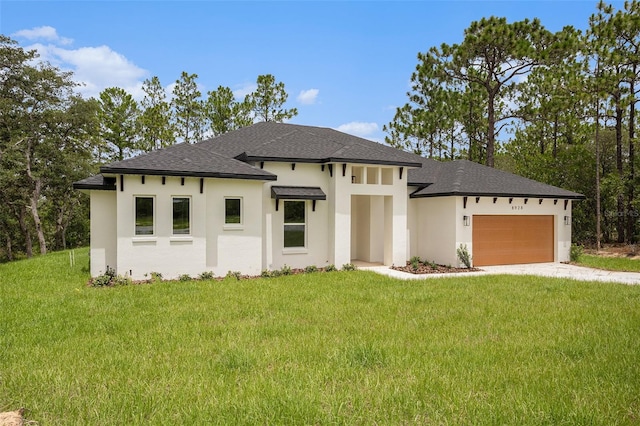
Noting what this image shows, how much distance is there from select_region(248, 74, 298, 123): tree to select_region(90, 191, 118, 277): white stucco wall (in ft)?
76.0

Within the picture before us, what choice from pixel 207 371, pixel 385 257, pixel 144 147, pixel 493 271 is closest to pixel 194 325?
pixel 207 371

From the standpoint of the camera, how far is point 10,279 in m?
12.9

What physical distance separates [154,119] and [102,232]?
73.5 feet

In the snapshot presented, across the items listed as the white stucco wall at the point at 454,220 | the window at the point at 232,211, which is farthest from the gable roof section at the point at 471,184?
the window at the point at 232,211

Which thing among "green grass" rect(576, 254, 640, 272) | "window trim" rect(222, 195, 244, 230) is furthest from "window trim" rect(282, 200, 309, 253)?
"green grass" rect(576, 254, 640, 272)

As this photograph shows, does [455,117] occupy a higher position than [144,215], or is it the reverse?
[455,117]

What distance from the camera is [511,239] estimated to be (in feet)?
56.4

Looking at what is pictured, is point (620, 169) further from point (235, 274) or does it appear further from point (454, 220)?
point (235, 274)

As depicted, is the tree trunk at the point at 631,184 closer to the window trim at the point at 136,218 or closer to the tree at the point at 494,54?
the tree at the point at 494,54

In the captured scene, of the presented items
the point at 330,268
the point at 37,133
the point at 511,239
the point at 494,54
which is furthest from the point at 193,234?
the point at 37,133

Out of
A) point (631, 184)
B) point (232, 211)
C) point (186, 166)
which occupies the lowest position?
point (232, 211)

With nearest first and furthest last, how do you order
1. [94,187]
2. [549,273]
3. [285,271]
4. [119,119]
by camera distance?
[94,187], [285,271], [549,273], [119,119]

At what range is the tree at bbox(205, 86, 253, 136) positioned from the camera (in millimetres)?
33969

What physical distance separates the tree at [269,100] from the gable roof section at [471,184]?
1942 cm
